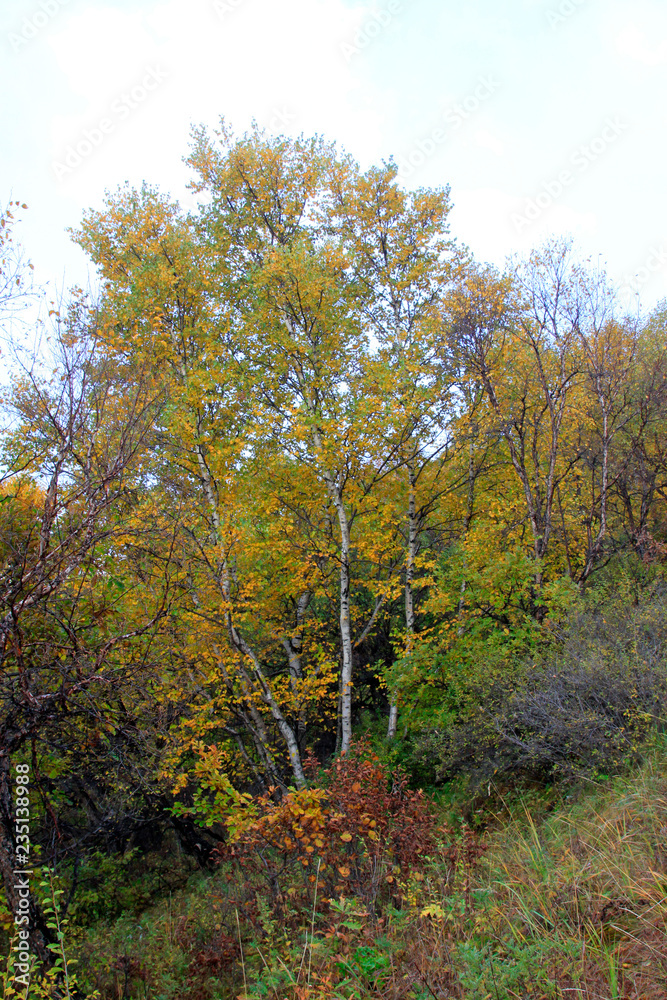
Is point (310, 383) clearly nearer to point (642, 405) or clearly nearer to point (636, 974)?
point (642, 405)

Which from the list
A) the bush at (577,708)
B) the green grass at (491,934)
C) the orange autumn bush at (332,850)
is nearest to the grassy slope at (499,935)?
the green grass at (491,934)

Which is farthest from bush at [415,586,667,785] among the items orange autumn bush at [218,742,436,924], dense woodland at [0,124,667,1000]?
orange autumn bush at [218,742,436,924]

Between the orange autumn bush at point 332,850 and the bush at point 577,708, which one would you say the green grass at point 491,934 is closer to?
the orange autumn bush at point 332,850

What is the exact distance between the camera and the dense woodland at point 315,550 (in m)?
4.98

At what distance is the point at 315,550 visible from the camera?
30.8 feet

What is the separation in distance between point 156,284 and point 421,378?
5.19 meters

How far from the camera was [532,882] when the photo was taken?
3.68m

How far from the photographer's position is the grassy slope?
2.77m

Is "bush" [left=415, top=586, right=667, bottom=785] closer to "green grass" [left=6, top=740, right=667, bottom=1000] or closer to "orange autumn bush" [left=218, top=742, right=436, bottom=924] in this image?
"green grass" [left=6, top=740, right=667, bottom=1000]

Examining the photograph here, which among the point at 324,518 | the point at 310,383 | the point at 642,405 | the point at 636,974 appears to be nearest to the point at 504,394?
the point at 642,405

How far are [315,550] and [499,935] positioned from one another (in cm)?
647

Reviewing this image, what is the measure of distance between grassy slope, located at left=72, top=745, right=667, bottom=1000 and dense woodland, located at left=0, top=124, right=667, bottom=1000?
13 centimetres

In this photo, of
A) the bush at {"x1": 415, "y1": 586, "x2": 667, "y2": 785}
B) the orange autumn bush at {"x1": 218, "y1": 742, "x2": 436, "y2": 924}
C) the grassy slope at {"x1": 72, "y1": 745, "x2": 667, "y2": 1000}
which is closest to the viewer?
the grassy slope at {"x1": 72, "y1": 745, "x2": 667, "y2": 1000}

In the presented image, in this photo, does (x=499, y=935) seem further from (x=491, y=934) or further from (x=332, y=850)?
(x=332, y=850)
